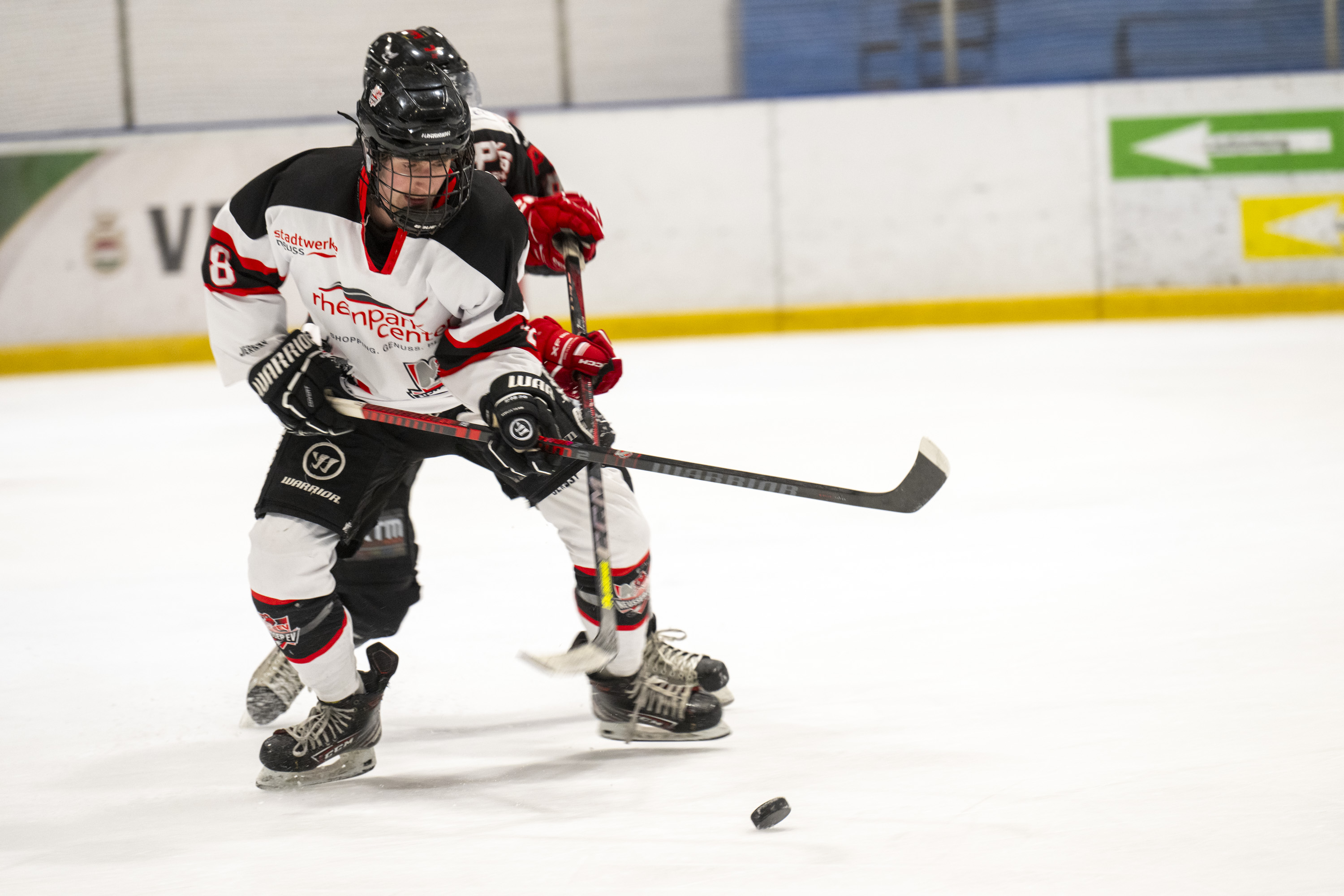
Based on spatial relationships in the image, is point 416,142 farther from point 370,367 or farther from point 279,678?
point 279,678

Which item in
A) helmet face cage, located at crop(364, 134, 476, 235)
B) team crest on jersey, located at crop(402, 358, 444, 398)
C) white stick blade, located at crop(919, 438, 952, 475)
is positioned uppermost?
helmet face cage, located at crop(364, 134, 476, 235)

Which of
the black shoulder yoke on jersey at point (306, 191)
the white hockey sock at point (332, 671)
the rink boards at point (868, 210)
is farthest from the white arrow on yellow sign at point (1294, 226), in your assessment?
the white hockey sock at point (332, 671)

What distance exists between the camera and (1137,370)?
5746mm

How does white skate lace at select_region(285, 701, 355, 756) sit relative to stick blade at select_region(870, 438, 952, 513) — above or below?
below

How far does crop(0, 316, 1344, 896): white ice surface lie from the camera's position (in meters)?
1.69

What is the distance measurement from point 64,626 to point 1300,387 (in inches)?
161

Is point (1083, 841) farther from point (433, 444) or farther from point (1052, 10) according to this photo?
point (1052, 10)

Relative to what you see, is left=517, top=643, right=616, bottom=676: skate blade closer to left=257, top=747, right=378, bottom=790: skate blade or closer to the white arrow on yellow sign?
left=257, top=747, right=378, bottom=790: skate blade

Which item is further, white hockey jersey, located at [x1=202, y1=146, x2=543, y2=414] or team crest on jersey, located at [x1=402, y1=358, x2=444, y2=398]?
team crest on jersey, located at [x1=402, y1=358, x2=444, y2=398]

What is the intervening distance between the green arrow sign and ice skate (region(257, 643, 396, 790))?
247 inches

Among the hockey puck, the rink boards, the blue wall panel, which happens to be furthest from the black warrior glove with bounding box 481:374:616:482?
the blue wall panel

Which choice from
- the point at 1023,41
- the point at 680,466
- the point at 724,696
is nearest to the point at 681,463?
the point at 680,466

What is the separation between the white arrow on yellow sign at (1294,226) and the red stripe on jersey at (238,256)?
653 centimetres

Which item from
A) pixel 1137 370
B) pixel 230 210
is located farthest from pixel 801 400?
pixel 230 210
